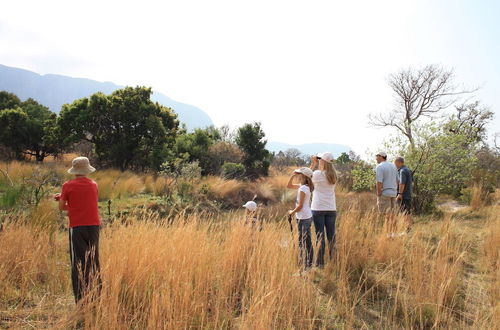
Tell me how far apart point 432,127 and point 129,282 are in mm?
8353

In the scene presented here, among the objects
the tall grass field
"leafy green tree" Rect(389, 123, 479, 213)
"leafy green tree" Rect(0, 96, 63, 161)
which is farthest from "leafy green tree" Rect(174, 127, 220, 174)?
the tall grass field

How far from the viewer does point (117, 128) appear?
1558cm

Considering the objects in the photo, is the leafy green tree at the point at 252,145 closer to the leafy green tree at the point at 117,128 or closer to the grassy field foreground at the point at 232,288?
the leafy green tree at the point at 117,128

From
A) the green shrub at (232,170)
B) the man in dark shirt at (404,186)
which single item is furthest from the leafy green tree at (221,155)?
the man in dark shirt at (404,186)

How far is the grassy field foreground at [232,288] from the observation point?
2295 millimetres

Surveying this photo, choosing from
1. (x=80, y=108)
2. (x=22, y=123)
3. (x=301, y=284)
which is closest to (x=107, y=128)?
(x=80, y=108)

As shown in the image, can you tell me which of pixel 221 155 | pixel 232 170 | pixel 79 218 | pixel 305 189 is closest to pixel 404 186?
pixel 305 189

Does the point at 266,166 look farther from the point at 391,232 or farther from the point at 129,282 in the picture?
the point at 129,282

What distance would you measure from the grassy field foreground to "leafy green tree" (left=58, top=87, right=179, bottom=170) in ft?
38.2

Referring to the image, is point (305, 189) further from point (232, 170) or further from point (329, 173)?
point (232, 170)

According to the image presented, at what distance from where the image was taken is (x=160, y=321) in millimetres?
2104

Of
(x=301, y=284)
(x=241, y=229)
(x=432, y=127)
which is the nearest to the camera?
(x=301, y=284)

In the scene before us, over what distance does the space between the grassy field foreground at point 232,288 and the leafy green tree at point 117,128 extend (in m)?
11.6

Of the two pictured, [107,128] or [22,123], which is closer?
[107,128]
